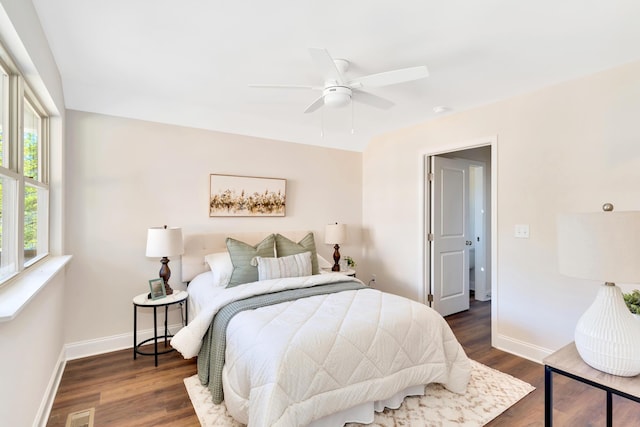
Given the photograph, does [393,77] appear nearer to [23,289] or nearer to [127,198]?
[23,289]

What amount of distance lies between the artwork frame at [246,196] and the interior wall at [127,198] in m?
0.07

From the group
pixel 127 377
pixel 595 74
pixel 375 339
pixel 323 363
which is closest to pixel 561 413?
pixel 375 339

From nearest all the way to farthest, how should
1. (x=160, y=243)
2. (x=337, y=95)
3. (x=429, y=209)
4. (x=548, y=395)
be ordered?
1. (x=548, y=395)
2. (x=337, y=95)
3. (x=160, y=243)
4. (x=429, y=209)

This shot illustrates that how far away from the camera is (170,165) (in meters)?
3.23

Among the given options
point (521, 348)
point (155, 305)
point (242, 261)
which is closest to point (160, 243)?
point (155, 305)

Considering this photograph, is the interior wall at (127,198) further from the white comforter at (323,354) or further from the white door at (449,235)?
the white door at (449,235)

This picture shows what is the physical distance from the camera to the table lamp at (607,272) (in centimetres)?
124

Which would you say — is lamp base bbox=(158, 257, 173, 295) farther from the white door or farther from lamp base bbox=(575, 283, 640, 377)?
lamp base bbox=(575, 283, 640, 377)

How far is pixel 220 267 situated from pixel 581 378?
8.73ft

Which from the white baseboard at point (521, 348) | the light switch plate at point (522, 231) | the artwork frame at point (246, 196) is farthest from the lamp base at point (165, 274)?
the light switch plate at point (522, 231)

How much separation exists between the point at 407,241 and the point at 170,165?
2.90 m

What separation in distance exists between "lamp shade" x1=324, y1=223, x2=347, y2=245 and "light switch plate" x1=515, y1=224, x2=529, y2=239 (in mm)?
1918

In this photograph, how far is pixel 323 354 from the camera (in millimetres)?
1752

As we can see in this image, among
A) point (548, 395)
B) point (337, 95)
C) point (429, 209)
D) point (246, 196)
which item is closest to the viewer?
point (548, 395)
